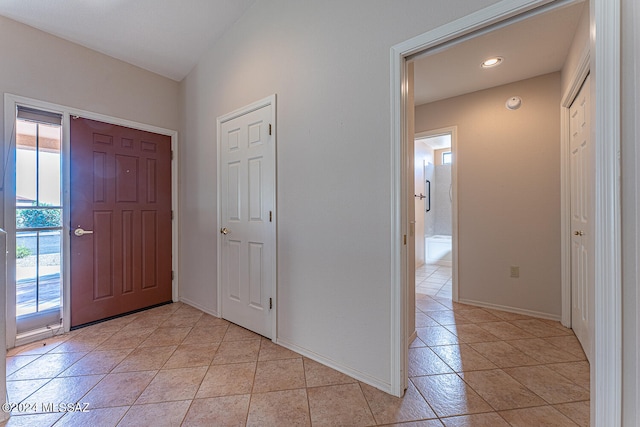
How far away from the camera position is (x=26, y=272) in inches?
91.4

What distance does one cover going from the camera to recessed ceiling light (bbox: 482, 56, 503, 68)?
2438 millimetres

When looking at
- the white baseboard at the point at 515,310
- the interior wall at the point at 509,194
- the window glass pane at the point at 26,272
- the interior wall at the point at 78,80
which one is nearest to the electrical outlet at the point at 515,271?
the interior wall at the point at 509,194

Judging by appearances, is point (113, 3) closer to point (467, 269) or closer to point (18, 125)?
point (18, 125)

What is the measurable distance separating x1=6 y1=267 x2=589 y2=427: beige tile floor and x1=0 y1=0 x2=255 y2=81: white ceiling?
2719 millimetres

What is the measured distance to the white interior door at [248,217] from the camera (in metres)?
2.32

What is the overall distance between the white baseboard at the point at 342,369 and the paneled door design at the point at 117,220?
1862 millimetres

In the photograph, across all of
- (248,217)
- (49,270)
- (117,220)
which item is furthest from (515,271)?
(49,270)

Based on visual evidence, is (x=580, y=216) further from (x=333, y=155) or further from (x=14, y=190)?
(x=14, y=190)

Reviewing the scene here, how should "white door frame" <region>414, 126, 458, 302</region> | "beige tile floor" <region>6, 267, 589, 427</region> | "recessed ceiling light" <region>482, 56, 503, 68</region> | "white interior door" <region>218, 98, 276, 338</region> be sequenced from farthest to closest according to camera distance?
"white door frame" <region>414, 126, 458, 302</region>
"recessed ceiling light" <region>482, 56, 503, 68</region>
"white interior door" <region>218, 98, 276, 338</region>
"beige tile floor" <region>6, 267, 589, 427</region>

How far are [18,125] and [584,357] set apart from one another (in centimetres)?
484

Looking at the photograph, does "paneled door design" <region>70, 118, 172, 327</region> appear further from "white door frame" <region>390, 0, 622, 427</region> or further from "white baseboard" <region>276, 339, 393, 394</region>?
"white door frame" <region>390, 0, 622, 427</region>

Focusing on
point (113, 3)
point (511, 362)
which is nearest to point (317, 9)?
point (113, 3)

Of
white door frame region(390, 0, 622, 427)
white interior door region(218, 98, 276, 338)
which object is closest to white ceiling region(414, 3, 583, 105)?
white door frame region(390, 0, 622, 427)

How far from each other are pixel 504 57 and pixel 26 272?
15.0ft
